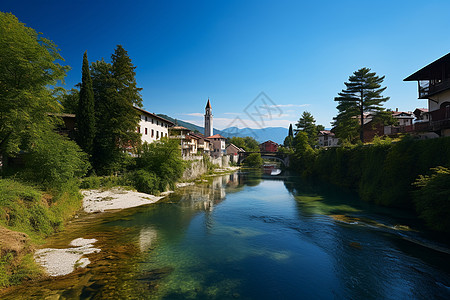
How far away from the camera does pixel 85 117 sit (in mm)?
25719

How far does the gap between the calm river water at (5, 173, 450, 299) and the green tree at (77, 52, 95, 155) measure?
1103 centimetres

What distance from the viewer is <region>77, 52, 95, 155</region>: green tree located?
1005 inches

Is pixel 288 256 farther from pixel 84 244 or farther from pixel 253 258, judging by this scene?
pixel 84 244

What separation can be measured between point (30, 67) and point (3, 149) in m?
6.78

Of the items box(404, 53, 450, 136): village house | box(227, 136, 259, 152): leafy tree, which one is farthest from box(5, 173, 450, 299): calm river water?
box(227, 136, 259, 152): leafy tree

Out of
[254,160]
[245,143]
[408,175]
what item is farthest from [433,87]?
[245,143]

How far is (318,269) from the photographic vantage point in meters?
10.9

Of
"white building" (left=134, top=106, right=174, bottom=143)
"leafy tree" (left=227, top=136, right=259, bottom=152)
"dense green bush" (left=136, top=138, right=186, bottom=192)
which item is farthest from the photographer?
"leafy tree" (left=227, top=136, right=259, bottom=152)

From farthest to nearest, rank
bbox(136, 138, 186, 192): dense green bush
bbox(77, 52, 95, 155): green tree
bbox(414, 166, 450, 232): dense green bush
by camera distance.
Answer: bbox(136, 138, 186, 192): dense green bush → bbox(77, 52, 95, 155): green tree → bbox(414, 166, 450, 232): dense green bush

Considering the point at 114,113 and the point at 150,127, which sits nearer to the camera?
the point at 114,113

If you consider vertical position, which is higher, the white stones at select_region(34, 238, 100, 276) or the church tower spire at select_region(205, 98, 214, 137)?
the church tower spire at select_region(205, 98, 214, 137)

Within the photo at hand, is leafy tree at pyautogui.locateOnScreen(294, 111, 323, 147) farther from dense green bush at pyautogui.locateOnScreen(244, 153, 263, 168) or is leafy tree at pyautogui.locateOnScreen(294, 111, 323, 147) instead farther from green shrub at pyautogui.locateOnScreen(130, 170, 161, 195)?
green shrub at pyautogui.locateOnScreen(130, 170, 161, 195)

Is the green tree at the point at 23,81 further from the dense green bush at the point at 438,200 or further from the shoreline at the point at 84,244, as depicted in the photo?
the dense green bush at the point at 438,200

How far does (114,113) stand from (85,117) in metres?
3.39
